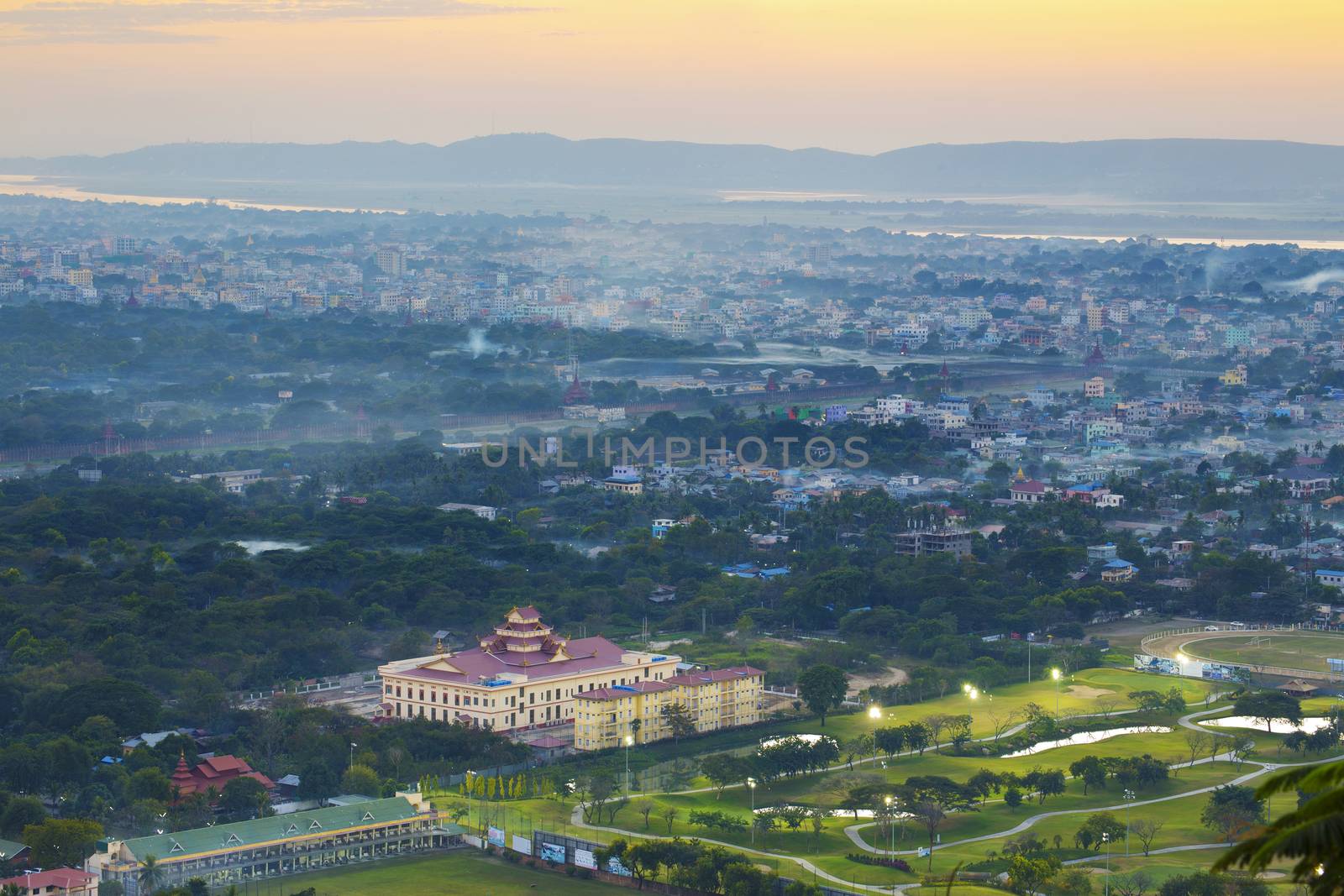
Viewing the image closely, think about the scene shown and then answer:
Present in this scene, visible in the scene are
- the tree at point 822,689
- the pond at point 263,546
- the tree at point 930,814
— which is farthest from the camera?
the pond at point 263,546

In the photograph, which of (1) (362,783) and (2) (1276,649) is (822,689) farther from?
(2) (1276,649)

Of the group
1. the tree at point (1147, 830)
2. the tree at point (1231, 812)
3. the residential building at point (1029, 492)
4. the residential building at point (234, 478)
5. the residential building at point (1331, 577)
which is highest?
the tree at point (1231, 812)

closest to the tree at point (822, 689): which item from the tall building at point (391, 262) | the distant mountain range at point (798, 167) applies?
the tall building at point (391, 262)

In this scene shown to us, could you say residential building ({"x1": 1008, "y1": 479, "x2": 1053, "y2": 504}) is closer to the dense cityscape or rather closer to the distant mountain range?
the dense cityscape

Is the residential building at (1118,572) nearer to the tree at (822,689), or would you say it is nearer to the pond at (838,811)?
the tree at (822,689)

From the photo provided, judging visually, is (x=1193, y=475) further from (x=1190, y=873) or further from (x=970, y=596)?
(x=1190, y=873)

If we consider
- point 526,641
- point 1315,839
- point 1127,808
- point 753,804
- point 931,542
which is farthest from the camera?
point 931,542

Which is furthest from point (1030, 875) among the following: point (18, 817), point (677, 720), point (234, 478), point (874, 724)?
point (234, 478)
